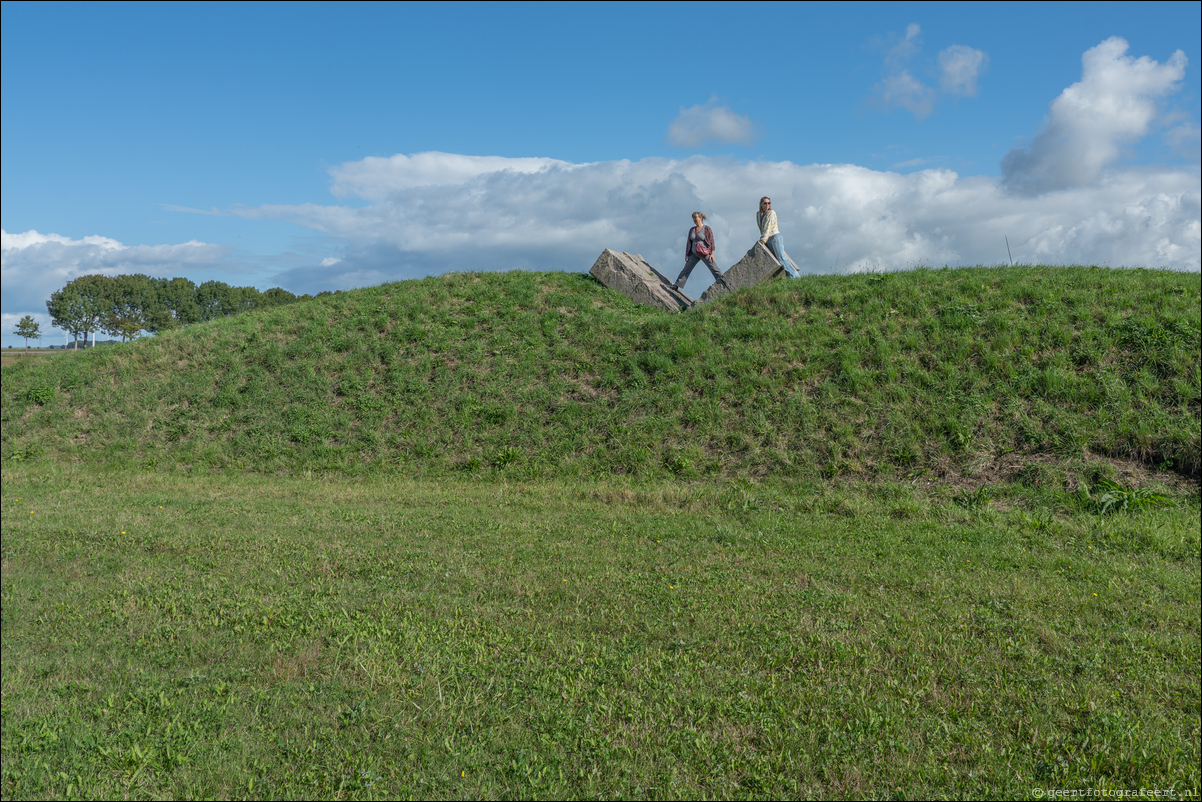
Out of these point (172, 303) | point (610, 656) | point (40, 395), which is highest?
point (172, 303)

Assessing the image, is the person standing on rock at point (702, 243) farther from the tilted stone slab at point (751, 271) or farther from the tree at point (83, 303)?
the tree at point (83, 303)

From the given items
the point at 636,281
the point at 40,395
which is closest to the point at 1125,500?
the point at 636,281

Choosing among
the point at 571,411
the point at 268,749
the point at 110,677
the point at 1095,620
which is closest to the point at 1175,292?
the point at 1095,620

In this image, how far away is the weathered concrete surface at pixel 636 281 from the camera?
18.5 m

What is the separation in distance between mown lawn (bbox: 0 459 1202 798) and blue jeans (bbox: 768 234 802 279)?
8.96m

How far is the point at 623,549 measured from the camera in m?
8.05

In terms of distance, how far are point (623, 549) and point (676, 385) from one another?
20.0 ft

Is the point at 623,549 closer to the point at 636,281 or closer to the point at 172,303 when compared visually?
the point at 636,281

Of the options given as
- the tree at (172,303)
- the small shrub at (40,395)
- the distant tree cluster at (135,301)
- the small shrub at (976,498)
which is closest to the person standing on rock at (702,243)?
the small shrub at (976,498)

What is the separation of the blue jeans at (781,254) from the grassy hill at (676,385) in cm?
91

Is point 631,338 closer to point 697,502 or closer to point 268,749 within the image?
point 697,502

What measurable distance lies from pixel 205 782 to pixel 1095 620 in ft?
22.9

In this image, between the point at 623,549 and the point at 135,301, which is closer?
the point at 623,549

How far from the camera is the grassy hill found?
11.1 m
